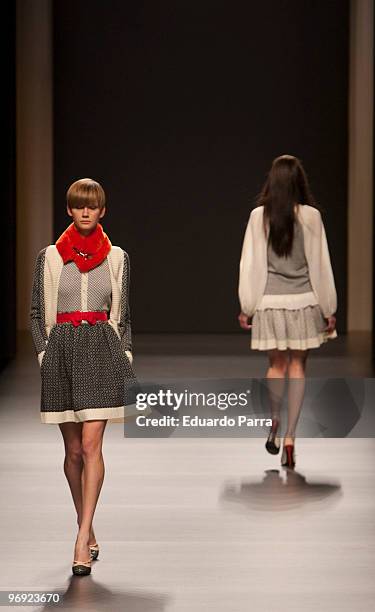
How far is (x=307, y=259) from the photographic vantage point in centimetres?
625

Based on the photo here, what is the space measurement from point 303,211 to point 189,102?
287 inches

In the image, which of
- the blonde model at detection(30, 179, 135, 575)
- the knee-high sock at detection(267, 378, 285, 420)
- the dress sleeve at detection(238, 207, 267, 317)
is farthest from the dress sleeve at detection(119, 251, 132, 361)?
the knee-high sock at detection(267, 378, 285, 420)

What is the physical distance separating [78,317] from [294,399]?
2151 mm

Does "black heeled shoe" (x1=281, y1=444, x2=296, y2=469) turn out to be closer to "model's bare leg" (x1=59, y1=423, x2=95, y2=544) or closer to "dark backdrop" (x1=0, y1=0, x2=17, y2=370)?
"model's bare leg" (x1=59, y1=423, x2=95, y2=544)

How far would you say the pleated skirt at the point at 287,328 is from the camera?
20.6 feet

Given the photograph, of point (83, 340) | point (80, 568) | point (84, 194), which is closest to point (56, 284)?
point (83, 340)

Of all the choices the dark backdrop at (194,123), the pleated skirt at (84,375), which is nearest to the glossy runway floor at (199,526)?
the pleated skirt at (84,375)

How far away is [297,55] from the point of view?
13.3m

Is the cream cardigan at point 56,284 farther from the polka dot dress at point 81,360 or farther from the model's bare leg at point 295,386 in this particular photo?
the model's bare leg at point 295,386

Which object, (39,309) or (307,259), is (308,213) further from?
(39,309)

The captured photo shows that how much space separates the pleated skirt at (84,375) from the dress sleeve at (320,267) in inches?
75.6

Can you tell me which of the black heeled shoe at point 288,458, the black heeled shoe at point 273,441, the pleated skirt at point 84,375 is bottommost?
the black heeled shoe at point 288,458

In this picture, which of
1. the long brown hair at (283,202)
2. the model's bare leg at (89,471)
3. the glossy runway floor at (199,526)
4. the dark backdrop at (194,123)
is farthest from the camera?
the dark backdrop at (194,123)

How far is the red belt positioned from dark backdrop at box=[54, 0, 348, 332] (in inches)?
351
